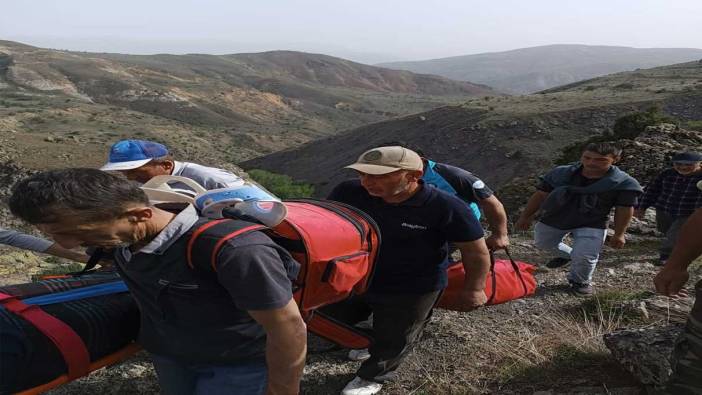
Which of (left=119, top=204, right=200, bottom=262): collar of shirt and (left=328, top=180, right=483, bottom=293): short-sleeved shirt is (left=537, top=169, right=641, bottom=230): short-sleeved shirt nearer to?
(left=328, top=180, right=483, bottom=293): short-sleeved shirt

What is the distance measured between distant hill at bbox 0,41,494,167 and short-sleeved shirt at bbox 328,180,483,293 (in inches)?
669

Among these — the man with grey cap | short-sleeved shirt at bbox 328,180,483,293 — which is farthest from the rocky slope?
short-sleeved shirt at bbox 328,180,483,293

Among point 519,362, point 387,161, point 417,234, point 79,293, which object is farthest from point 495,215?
point 79,293

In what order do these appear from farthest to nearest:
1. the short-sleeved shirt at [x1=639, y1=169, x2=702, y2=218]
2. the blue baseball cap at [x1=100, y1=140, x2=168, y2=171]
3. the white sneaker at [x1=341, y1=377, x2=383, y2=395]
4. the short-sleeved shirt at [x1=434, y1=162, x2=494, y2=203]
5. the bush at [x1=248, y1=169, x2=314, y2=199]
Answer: the bush at [x1=248, y1=169, x2=314, y2=199], the short-sleeved shirt at [x1=639, y1=169, x2=702, y2=218], the short-sleeved shirt at [x1=434, y1=162, x2=494, y2=203], the blue baseball cap at [x1=100, y1=140, x2=168, y2=171], the white sneaker at [x1=341, y1=377, x2=383, y2=395]

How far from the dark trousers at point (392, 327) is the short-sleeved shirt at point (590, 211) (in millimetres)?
2389

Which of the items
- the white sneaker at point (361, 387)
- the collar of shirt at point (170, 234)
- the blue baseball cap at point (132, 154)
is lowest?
the white sneaker at point (361, 387)

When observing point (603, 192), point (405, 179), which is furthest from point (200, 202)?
point (603, 192)

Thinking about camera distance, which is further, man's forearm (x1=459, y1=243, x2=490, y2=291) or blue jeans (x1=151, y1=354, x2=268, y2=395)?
man's forearm (x1=459, y1=243, x2=490, y2=291)

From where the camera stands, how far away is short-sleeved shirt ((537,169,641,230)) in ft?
14.6

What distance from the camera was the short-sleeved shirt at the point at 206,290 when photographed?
1.57 meters

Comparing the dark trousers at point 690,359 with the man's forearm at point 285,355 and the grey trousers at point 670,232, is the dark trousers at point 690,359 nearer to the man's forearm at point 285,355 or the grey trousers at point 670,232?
the man's forearm at point 285,355

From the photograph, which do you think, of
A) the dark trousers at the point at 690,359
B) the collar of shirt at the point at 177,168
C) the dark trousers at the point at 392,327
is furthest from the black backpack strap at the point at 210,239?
the collar of shirt at the point at 177,168

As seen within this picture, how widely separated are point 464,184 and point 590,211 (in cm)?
166

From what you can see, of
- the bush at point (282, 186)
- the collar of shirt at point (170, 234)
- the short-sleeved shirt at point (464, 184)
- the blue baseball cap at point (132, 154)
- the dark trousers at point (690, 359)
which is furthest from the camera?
the bush at point (282, 186)
